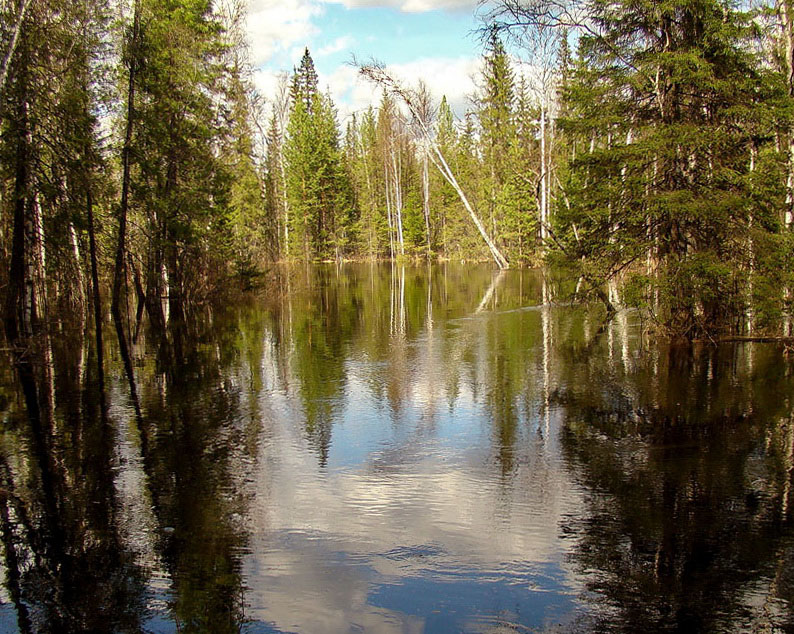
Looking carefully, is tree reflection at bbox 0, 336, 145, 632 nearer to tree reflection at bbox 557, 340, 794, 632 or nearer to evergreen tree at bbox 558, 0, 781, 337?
tree reflection at bbox 557, 340, 794, 632

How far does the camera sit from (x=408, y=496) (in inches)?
258

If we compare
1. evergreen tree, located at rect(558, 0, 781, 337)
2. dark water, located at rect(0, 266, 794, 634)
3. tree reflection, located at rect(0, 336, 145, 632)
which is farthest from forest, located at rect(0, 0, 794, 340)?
tree reflection, located at rect(0, 336, 145, 632)

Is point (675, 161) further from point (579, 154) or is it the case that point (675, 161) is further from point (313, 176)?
point (313, 176)

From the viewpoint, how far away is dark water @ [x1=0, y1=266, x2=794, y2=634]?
4.64 meters

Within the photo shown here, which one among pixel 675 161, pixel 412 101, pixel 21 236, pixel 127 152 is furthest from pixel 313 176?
pixel 675 161

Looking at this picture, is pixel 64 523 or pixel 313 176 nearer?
pixel 64 523

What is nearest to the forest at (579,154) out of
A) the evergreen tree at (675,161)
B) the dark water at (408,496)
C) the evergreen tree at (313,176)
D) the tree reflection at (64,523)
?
the evergreen tree at (675,161)

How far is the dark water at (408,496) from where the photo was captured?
15.2ft

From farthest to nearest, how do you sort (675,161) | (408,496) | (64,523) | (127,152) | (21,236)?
1. (127,152)
2. (21,236)
3. (675,161)
4. (408,496)
5. (64,523)

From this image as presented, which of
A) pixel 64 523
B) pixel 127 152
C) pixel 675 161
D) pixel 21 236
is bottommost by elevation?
pixel 64 523

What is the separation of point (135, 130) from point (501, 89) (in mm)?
30653

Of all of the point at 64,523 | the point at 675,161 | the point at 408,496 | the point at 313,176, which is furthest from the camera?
the point at 313,176

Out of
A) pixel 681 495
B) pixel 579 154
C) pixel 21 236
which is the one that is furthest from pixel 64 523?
pixel 579 154

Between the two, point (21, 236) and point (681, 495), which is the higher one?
point (21, 236)
